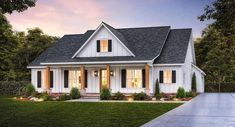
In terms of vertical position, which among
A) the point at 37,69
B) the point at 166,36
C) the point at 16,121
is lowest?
the point at 16,121

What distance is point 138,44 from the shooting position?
122ft

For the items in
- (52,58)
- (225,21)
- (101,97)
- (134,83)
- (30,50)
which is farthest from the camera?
(30,50)

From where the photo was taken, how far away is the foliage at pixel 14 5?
13.0 m

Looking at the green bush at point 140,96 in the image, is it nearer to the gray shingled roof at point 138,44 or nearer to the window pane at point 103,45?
the gray shingled roof at point 138,44

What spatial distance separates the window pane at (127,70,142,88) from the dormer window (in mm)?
2835

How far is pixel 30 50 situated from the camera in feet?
173

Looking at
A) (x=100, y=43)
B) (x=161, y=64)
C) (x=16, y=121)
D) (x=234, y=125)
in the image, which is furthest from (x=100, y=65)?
(x=234, y=125)

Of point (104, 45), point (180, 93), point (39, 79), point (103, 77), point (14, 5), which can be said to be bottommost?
point (180, 93)

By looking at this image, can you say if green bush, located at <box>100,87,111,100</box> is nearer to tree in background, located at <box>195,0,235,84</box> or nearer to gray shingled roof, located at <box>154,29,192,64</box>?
gray shingled roof, located at <box>154,29,192,64</box>

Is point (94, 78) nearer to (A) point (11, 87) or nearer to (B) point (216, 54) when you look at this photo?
(A) point (11, 87)

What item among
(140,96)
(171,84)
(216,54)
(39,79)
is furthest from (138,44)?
(216,54)

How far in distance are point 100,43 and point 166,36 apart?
686cm

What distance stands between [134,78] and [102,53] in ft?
12.6

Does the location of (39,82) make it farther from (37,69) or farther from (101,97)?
(101,97)
